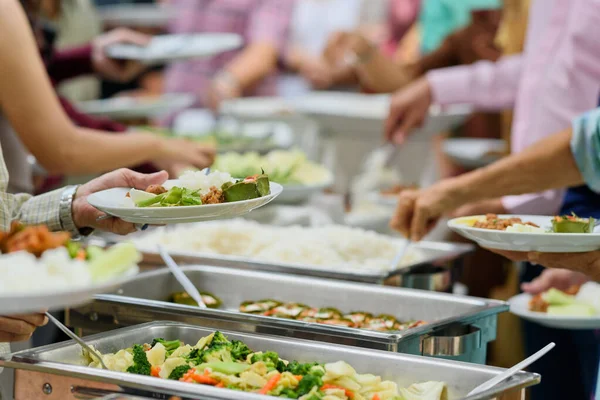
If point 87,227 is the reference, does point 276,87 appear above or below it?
above

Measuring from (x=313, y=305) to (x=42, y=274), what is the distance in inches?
36.8

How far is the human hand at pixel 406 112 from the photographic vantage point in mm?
2576

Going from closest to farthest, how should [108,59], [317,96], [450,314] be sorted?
[450,314], [108,59], [317,96]

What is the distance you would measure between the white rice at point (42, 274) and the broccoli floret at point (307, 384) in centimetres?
37

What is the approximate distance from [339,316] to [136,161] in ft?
2.31

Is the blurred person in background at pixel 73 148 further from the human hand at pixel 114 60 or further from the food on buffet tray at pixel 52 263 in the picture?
the food on buffet tray at pixel 52 263

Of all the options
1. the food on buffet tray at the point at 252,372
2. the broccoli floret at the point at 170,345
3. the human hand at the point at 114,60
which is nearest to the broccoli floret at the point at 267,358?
the food on buffet tray at the point at 252,372

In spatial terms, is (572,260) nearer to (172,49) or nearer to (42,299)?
(42,299)

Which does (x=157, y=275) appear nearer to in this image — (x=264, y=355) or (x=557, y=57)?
(x=264, y=355)

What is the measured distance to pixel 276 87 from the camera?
14.6ft

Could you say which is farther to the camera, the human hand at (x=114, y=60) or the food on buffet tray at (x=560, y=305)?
the human hand at (x=114, y=60)

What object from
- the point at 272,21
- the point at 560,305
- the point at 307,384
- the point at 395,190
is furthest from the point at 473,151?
the point at 307,384

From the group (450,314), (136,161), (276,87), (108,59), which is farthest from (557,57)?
(276,87)

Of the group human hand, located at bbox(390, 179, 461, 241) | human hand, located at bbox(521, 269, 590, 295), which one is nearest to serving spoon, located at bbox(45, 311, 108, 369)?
human hand, located at bbox(390, 179, 461, 241)
